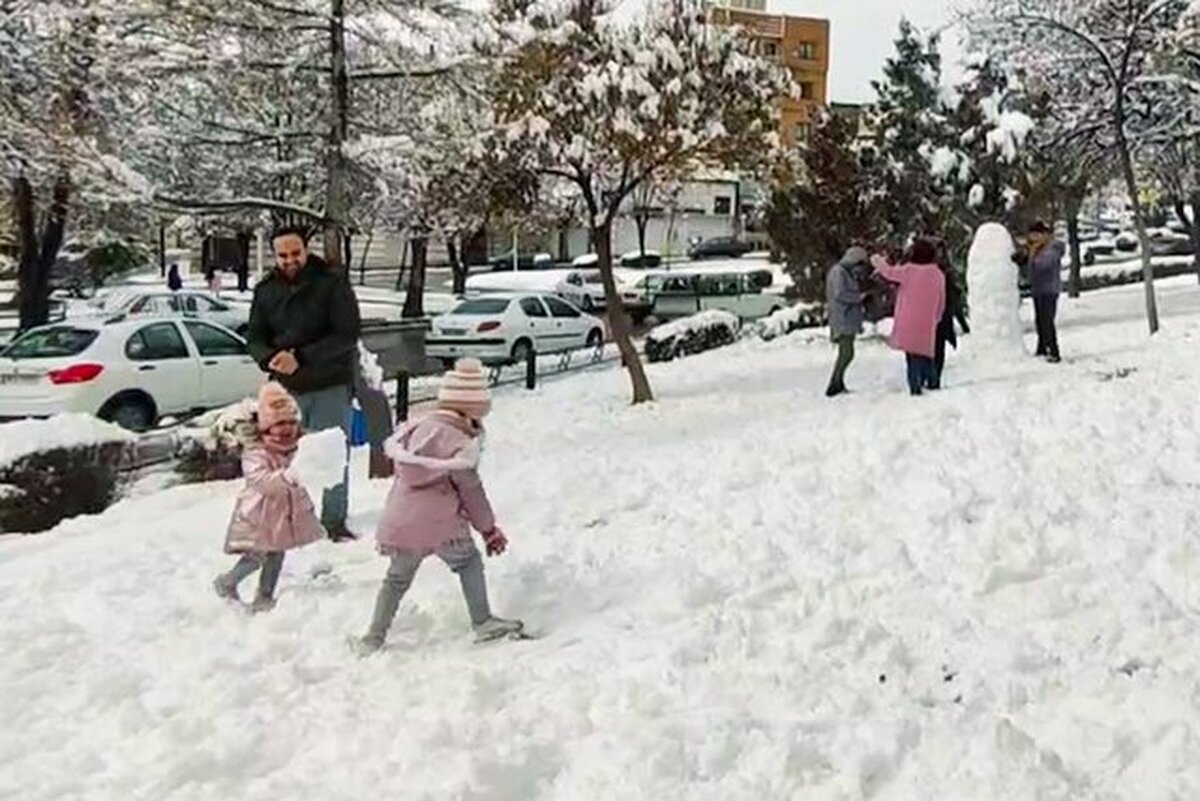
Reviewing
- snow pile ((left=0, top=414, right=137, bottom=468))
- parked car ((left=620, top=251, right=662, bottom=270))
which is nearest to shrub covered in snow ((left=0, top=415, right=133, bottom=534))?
snow pile ((left=0, top=414, right=137, bottom=468))

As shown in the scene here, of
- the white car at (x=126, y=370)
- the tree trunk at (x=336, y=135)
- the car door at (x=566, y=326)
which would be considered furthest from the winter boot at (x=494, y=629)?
the car door at (x=566, y=326)

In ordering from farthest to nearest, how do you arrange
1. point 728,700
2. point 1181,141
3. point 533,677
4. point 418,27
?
point 1181,141
point 418,27
point 533,677
point 728,700

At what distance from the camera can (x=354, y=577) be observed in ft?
22.2

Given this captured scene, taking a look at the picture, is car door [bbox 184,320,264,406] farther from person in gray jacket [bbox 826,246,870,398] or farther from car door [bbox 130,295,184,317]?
car door [bbox 130,295,184,317]

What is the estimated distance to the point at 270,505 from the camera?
6.16 metres

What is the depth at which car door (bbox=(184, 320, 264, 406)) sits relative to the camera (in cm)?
1653

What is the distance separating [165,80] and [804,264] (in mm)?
12916

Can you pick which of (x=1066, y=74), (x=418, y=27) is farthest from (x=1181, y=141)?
(x=418, y=27)

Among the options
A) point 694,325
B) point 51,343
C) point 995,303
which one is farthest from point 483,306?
point 995,303

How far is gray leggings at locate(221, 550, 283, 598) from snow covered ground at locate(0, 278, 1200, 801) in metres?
0.14

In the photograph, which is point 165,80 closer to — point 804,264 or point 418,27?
point 418,27

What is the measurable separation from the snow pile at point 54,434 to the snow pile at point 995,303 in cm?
907

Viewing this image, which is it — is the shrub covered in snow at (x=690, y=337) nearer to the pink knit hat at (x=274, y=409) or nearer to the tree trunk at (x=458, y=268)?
the pink knit hat at (x=274, y=409)

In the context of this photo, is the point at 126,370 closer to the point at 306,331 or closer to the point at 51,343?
the point at 51,343
